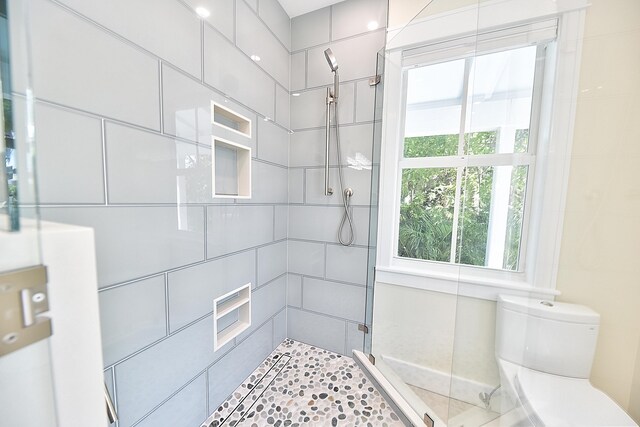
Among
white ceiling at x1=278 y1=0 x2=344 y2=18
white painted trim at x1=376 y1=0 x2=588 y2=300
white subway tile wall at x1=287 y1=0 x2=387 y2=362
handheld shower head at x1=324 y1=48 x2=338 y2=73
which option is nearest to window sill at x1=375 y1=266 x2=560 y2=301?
white painted trim at x1=376 y1=0 x2=588 y2=300

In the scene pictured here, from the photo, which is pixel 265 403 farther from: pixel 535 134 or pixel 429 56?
pixel 429 56

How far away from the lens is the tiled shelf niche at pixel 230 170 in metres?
1.13

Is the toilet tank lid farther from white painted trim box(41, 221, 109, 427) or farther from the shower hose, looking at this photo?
white painted trim box(41, 221, 109, 427)

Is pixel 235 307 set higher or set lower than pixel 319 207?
lower

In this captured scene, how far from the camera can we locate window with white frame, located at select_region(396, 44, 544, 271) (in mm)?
1265

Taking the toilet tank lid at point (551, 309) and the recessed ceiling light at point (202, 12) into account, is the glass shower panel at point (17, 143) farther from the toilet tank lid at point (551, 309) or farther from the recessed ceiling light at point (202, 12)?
the toilet tank lid at point (551, 309)

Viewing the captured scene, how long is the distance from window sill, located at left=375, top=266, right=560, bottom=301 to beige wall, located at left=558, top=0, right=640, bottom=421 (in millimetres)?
228

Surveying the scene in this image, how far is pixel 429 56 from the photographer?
138 centimetres

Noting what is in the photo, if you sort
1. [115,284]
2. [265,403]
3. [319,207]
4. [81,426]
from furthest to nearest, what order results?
[319,207] → [265,403] → [115,284] → [81,426]

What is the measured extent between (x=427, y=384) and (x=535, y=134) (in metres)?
1.62

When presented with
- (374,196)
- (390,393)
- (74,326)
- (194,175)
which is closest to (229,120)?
(194,175)

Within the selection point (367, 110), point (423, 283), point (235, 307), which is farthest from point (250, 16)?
point (423, 283)

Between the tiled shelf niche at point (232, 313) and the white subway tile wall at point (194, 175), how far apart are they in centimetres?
4

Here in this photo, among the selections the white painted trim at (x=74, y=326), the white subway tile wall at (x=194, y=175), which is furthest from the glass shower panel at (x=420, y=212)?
the white painted trim at (x=74, y=326)
